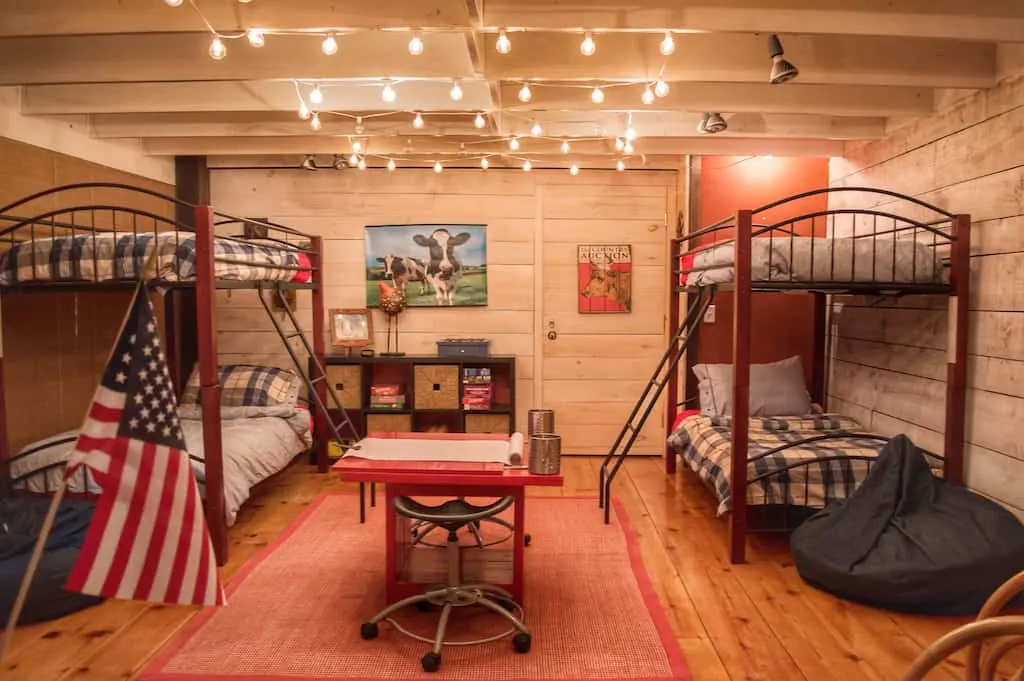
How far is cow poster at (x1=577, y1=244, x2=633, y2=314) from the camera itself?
17.6 ft

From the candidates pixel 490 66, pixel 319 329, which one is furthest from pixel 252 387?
pixel 490 66

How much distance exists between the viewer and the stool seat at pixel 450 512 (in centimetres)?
244

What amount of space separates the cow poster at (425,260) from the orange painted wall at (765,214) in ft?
5.76

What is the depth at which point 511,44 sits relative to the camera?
305cm

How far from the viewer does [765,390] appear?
14.7 ft

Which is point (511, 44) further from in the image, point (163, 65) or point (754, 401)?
point (754, 401)

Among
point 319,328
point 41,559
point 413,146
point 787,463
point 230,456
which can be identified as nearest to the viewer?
point 41,559

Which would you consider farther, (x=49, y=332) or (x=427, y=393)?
(x=427, y=393)

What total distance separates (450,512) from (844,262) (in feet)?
7.35

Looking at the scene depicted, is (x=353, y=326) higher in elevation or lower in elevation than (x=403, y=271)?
lower

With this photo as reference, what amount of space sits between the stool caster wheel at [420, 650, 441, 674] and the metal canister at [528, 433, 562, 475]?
707 mm

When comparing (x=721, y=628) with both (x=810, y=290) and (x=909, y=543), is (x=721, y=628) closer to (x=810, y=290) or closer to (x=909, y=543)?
(x=909, y=543)

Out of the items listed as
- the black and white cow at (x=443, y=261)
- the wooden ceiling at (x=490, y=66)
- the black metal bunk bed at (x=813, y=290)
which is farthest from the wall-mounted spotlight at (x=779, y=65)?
the black and white cow at (x=443, y=261)

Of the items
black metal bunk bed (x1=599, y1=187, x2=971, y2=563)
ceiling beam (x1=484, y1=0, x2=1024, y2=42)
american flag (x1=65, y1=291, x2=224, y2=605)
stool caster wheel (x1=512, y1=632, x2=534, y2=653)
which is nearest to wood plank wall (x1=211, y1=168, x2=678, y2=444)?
black metal bunk bed (x1=599, y1=187, x2=971, y2=563)
